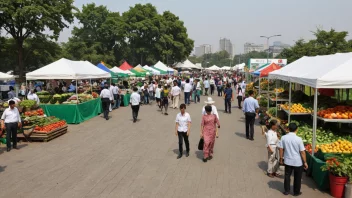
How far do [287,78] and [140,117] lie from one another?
9307 millimetres

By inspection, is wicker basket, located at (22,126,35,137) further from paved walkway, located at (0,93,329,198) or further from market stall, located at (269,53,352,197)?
market stall, located at (269,53,352,197)

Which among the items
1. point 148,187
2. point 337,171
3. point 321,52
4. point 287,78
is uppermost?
point 321,52

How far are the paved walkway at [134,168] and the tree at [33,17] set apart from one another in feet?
77.5

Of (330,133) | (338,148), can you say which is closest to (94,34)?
(330,133)

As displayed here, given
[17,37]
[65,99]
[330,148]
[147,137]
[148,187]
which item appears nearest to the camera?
[148,187]

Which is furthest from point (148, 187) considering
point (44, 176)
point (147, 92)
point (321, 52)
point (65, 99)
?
point (321, 52)

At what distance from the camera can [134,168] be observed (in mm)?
8375

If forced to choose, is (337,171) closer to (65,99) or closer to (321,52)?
(65,99)

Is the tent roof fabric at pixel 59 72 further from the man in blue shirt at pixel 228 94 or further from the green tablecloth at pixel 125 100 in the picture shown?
the man in blue shirt at pixel 228 94

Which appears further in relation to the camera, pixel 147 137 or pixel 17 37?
pixel 17 37

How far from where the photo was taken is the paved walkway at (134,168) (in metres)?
6.76

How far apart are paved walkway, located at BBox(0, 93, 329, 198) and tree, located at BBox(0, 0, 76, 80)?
2362 centimetres

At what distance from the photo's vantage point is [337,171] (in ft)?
20.8

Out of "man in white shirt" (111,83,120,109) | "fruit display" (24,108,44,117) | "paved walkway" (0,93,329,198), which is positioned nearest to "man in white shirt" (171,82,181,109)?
"man in white shirt" (111,83,120,109)
